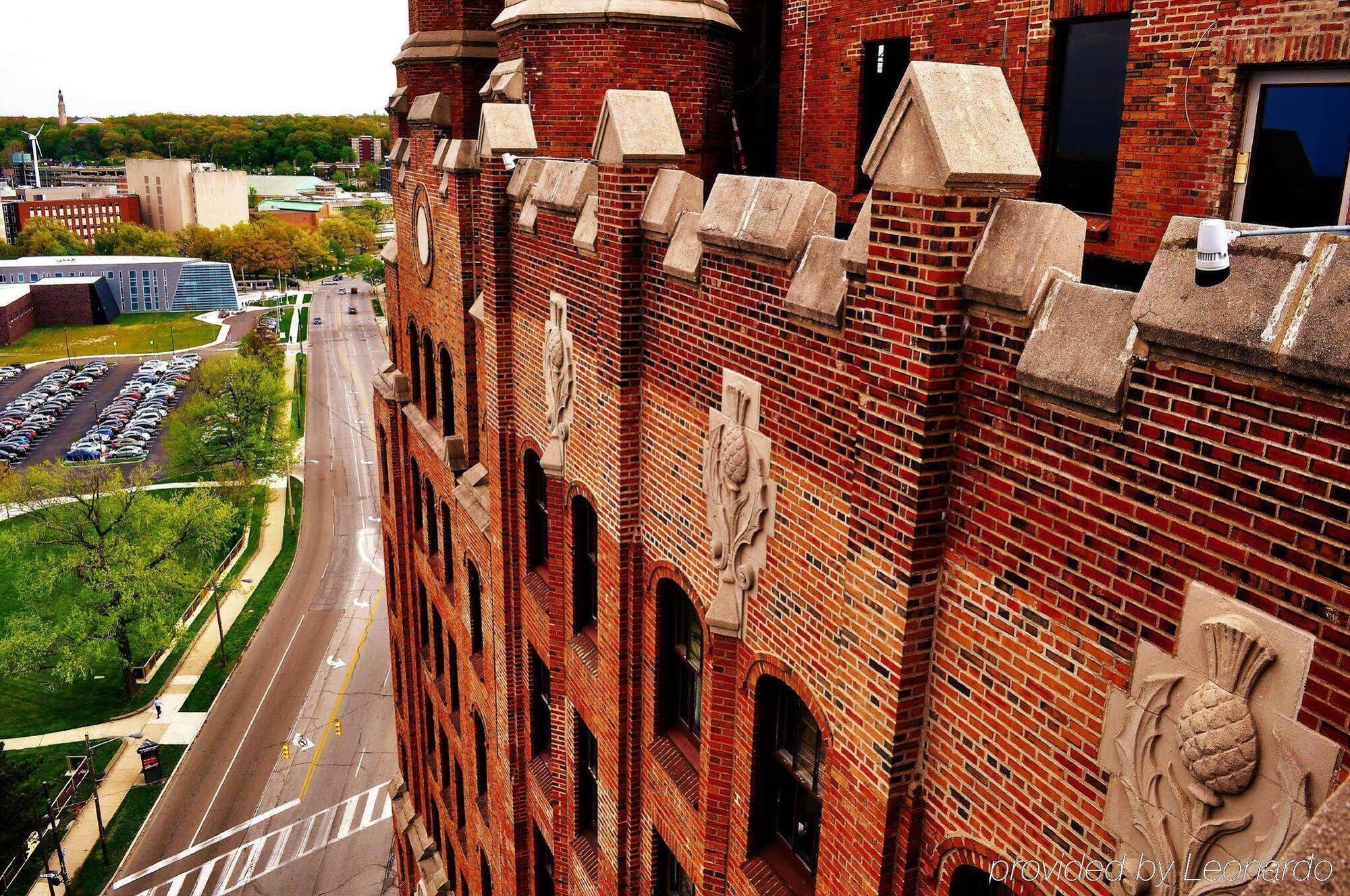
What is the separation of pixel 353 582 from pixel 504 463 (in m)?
43.8

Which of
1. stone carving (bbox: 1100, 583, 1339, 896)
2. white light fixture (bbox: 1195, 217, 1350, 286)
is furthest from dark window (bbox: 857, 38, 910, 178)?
stone carving (bbox: 1100, 583, 1339, 896)

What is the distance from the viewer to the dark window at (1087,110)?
952 centimetres

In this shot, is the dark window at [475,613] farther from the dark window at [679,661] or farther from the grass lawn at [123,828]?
the grass lawn at [123,828]

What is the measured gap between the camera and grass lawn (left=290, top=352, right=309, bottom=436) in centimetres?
7931

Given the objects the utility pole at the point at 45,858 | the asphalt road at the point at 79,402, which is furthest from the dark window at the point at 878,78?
the asphalt road at the point at 79,402

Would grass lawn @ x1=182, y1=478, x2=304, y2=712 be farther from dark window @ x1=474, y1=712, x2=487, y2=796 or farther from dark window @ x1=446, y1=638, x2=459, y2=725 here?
dark window @ x1=474, y1=712, x2=487, y2=796

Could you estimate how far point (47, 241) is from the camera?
133750mm

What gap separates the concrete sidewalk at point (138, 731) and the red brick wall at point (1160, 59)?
118ft

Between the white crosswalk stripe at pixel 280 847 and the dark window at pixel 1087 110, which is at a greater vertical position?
the dark window at pixel 1087 110

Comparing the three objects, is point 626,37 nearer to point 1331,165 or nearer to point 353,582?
point 1331,165

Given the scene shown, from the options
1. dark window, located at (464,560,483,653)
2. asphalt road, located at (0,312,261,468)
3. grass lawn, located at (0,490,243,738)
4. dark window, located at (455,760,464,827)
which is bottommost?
grass lawn, located at (0,490,243,738)

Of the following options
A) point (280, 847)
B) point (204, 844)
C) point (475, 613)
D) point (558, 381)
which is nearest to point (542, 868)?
point (475, 613)

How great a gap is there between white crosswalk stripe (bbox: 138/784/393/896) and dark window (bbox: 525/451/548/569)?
20966 mm

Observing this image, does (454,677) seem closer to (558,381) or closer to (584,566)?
(584,566)
